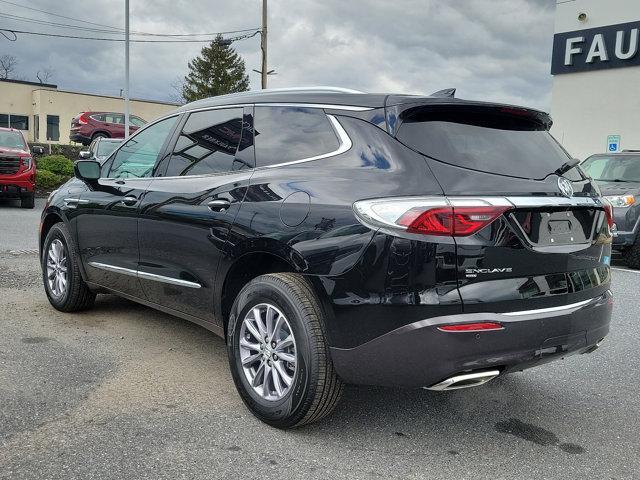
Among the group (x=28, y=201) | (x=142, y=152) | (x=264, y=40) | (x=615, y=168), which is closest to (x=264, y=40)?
(x=264, y=40)

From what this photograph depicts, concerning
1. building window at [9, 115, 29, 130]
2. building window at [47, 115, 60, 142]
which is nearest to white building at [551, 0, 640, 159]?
building window at [47, 115, 60, 142]

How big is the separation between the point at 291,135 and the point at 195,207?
739 millimetres

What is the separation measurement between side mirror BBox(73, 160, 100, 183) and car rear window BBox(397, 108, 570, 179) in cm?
275

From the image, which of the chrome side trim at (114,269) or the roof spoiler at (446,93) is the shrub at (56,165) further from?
the roof spoiler at (446,93)

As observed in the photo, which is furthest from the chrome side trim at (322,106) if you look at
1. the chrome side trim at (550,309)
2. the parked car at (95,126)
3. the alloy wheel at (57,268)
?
the parked car at (95,126)

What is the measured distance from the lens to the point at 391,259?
276 centimetres

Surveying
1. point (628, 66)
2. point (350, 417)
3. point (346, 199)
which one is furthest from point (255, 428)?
point (628, 66)

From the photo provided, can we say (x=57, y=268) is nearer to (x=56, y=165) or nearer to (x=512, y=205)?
(x=512, y=205)

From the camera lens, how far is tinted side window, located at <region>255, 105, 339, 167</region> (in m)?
3.34

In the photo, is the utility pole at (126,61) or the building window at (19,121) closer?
the utility pole at (126,61)

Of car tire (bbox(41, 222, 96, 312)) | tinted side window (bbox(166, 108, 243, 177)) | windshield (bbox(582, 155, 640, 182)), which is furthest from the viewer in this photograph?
windshield (bbox(582, 155, 640, 182))

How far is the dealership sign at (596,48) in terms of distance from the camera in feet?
76.2

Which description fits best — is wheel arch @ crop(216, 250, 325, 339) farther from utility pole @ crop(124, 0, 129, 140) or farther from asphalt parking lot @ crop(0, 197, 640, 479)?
utility pole @ crop(124, 0, 129, 140)

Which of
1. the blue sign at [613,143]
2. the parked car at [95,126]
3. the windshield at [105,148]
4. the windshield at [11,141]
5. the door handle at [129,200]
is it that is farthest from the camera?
the parked car at [95,126]
